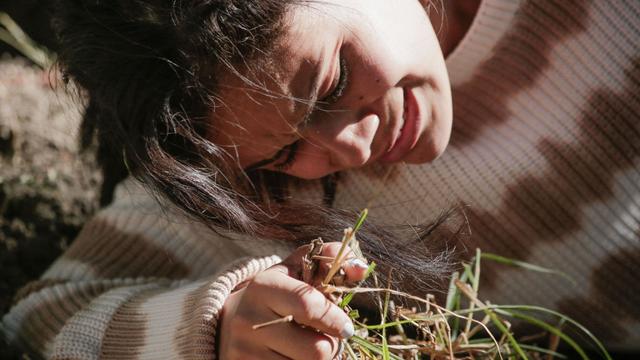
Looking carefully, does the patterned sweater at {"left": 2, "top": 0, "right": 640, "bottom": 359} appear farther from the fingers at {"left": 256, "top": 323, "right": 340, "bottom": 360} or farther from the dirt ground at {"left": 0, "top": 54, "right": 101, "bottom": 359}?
the fingers at {"left": 256, "top": 323, "right": 340, "bottom": 360}

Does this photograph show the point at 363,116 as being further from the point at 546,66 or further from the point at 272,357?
the point at 546,66

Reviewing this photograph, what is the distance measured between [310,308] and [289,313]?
3 centimetres

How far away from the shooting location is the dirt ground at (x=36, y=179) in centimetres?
141

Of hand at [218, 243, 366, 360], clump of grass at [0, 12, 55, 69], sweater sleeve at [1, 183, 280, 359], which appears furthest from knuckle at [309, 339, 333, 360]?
clump of grass at [0, 12, 55, 69]

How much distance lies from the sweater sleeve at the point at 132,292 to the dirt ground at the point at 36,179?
0.17 meters

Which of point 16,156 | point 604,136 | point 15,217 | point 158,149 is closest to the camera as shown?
point 158,149

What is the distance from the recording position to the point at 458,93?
1223mm

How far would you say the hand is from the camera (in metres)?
0.67

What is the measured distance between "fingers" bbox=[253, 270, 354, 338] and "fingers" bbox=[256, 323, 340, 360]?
0.7 inches

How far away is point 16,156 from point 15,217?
17 centimetres

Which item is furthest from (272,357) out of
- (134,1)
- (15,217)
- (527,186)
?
(15,217)

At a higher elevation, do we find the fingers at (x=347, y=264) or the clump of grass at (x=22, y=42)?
the fingers at (x=347, y=264)

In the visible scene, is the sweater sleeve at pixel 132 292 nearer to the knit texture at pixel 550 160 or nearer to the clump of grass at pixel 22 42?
the knit texture at pixel 550 160

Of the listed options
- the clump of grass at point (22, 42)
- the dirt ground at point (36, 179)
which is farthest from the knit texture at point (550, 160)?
the clump of grass at point (22, 42)
